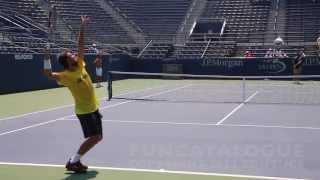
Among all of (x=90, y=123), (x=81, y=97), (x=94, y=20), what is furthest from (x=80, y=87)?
(x=94, y=20)

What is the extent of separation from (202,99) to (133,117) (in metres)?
6.12

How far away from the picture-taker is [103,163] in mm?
8844

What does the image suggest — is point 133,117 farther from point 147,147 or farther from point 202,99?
point 202,99

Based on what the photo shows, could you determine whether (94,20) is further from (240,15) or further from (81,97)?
(81,97)

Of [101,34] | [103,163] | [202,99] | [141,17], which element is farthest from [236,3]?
[103,163]

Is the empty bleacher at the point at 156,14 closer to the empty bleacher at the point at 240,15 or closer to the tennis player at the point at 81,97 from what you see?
the empty bleacher at the point at 240,15

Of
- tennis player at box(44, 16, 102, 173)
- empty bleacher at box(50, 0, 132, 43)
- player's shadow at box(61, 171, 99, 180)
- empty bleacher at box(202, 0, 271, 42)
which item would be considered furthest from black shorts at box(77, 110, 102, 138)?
empty bleacher at box(50, 0, 132, 43)

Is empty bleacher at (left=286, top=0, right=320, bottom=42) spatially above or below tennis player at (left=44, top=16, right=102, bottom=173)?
above

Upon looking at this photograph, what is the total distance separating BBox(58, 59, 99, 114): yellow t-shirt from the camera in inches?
317

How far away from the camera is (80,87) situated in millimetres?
8078

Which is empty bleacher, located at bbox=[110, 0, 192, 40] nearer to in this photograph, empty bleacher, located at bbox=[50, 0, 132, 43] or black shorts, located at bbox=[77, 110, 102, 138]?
empty bleacher, located at bbox=[50, 0, 132, 43]

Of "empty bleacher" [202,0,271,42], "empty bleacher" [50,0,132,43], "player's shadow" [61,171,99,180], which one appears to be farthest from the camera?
"empty bleacher" [50,0,132,43]

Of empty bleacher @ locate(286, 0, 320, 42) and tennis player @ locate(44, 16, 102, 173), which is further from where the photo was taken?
empty bleacher @ locate(286, 0, 320, 42)

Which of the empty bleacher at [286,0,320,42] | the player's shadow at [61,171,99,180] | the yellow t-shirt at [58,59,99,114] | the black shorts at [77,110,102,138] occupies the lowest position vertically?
the player's shadow at [61,171,99,180]
